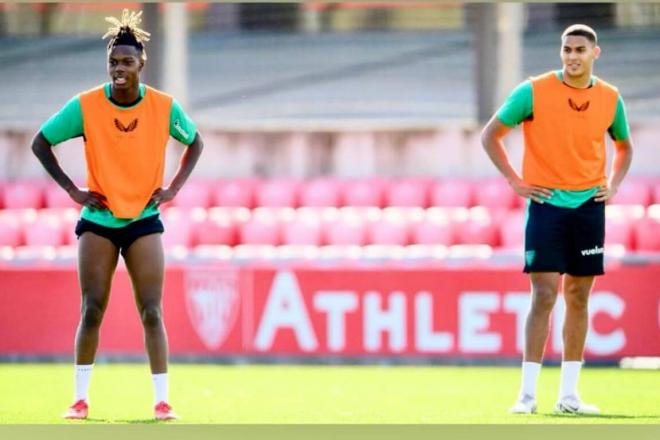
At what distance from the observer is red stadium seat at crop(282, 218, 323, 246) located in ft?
43.3

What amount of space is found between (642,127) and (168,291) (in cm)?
548

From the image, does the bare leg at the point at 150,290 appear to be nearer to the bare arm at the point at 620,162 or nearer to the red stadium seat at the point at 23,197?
the bare arm at the point at 620,162

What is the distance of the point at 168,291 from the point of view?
39.3 feet

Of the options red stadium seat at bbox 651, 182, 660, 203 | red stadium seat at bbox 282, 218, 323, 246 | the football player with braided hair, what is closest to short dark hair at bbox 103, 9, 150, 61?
the football player with braided hair

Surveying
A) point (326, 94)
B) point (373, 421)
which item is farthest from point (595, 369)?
point (326, 94)

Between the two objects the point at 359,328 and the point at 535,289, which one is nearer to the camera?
the point at 535,289

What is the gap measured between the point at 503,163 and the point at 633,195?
609cm

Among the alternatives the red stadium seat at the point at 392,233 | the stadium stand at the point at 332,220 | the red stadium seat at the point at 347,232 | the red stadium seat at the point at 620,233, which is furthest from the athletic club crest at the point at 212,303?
the red stadium seat at the point at 620,233

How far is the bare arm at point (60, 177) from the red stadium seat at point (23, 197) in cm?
678

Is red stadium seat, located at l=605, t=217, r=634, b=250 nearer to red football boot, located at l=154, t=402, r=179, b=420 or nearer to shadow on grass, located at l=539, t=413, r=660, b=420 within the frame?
shadow on grass, located at l=539, t=413, r=660, b=420

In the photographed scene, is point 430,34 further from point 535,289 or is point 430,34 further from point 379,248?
point 535,289

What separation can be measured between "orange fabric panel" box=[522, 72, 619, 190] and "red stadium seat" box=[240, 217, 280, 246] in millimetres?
5290

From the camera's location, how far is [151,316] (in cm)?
775

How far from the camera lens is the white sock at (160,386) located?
7.75 meters
